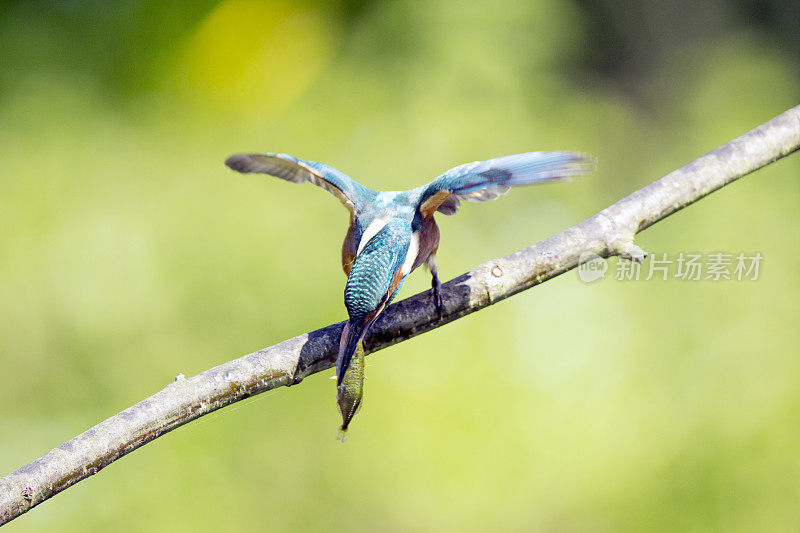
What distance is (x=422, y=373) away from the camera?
2076 mm

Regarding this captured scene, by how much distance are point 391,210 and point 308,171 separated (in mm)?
153

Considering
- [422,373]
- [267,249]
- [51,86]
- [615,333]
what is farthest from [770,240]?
[51,86]

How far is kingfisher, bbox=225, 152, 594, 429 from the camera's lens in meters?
0.96

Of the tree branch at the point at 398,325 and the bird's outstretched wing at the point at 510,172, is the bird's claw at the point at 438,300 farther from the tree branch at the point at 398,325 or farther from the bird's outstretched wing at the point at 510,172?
the bird's outstretched wing at the point at 510,172

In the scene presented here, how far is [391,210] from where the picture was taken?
1.18m

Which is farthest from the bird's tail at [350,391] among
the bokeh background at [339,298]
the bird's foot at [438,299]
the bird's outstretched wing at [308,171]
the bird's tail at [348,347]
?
the bokeh background at [339,298]

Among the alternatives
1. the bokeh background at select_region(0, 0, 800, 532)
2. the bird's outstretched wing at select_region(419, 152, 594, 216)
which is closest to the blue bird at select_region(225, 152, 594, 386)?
the bird's outstretched wing at select_region(419, 152, 594, 216)

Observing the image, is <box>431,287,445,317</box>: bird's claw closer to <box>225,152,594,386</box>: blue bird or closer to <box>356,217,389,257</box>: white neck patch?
<box>225,152,594,386</box>: blue bird

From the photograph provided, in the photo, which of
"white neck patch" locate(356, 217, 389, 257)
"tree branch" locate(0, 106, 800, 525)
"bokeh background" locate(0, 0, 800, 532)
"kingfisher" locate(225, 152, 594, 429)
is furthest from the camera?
"bokeh background" locate(0, 0, 800, 532)

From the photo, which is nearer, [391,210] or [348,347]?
[348,347]

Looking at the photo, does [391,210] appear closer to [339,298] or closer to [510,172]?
[510,172]

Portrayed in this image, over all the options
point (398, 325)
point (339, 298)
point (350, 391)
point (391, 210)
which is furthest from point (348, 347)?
point (339, 298)

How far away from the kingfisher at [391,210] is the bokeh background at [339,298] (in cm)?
84

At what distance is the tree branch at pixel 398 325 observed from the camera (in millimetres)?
850
